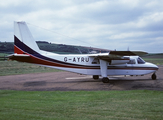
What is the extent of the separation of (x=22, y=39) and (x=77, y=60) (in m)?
5.34

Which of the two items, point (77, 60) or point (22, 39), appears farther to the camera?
point (77, 60)

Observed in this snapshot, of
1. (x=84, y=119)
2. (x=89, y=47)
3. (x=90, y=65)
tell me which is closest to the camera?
(x=84, y=119)

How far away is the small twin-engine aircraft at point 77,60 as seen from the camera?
54.5 ft

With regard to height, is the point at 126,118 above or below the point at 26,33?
below

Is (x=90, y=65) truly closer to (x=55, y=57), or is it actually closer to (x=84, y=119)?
(x=55, y=57)

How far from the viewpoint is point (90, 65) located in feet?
59.5

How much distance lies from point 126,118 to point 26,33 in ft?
42.6

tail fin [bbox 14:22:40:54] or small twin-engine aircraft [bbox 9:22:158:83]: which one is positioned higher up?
tail fin [bbox 14:22:40:54]

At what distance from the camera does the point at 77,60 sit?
18031 mm

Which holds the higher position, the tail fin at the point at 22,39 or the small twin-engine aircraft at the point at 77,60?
the tail fin at the point at 22,39

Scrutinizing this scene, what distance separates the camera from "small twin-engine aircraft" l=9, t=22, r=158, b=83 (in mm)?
16625

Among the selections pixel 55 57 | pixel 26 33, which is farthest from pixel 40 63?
pixel 26 33

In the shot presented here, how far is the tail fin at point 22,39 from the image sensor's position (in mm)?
16547

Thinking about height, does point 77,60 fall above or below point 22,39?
below
